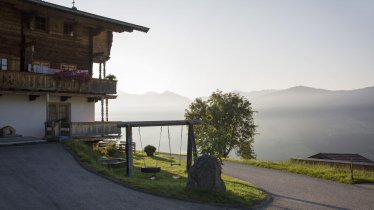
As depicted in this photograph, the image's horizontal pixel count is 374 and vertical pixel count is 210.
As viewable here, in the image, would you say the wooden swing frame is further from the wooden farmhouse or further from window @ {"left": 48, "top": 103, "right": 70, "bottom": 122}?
window @ {"left": 48, "top": 103, "right": 70, "bottom": 122}

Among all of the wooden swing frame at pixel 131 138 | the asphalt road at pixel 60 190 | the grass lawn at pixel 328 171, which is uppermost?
the wooden swing frame at pixel 131 138

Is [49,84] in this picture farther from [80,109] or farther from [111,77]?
[111,77]

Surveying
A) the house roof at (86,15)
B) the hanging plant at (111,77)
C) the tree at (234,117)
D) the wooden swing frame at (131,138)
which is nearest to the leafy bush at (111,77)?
the hanging plant at (111,77)

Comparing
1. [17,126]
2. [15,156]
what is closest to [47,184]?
[15,156]

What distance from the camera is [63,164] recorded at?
17.9 meters

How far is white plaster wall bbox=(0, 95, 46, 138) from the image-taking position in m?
24.5

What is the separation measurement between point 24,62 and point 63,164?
1135cm

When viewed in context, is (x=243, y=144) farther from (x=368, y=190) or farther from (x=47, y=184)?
(x=47, y=184)

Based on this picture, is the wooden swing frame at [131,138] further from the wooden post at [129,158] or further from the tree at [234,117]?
the tree at [234,117]

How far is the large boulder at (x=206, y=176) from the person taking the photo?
15.4m

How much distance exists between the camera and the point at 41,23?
27266mm

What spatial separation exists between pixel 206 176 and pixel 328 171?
11.5 meters

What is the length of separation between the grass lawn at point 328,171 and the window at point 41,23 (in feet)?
65.2

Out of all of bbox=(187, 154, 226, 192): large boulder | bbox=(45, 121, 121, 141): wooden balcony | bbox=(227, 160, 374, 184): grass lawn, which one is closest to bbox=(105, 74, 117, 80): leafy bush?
bbox=(45, 121, 121, 141): wooden balcony
